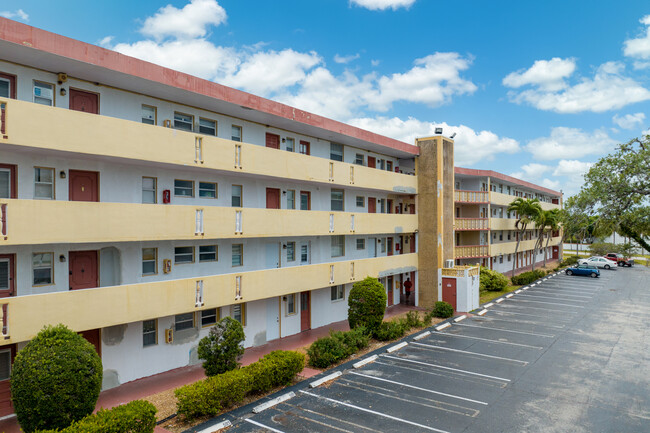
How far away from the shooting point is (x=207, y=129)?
60.4 ft

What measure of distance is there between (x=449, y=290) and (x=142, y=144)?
2216 cm

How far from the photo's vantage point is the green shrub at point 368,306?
2083cm

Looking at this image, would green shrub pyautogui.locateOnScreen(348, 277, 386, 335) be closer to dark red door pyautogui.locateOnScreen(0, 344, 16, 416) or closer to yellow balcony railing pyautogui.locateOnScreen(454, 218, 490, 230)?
dark red door pyautogui.locateOnScreen(0, 344, 16, 416)

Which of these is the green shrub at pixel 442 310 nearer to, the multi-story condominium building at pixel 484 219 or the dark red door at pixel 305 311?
the dark red door at pixel 305 311

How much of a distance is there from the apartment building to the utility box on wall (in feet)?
21.1

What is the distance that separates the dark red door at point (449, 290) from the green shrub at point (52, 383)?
23.1 m

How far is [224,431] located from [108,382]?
5.86m

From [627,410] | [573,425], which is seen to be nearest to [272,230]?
[573,425]

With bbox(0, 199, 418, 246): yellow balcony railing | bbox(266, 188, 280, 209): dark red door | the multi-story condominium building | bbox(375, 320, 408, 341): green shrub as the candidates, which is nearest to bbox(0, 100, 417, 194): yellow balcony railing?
bbox(266, 188, 280, 209): dark red door

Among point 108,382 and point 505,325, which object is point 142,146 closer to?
point 108,382

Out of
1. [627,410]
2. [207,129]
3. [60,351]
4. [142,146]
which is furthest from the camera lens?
[207,129]

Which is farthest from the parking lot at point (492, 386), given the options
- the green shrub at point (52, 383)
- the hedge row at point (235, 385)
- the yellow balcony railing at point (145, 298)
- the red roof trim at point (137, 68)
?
the red roof trim at point (137, 68)

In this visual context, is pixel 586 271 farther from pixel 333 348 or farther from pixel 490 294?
pixel 333 348

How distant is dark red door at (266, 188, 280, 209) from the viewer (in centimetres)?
2123
